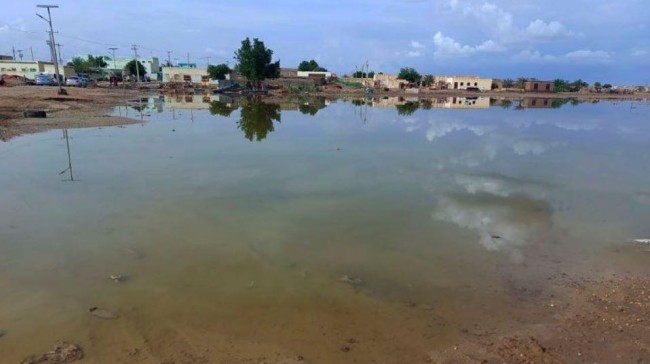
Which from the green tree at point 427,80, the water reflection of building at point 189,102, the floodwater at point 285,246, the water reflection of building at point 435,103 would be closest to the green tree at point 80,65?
the water reflection of building at point 189,102

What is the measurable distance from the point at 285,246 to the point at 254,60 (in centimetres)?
6587

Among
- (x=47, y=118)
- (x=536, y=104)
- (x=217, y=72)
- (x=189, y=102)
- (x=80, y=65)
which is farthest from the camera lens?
(x=80, y=65)

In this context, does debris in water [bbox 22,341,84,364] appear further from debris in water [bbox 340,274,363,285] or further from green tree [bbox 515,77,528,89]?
green tree [bbox 515,77,528,89]

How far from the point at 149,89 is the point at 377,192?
63.6 meters

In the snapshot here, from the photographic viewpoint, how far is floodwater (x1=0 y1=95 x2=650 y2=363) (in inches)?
208

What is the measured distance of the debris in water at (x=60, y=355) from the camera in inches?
183

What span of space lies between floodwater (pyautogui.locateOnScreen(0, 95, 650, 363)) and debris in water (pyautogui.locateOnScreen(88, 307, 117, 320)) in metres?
0.08

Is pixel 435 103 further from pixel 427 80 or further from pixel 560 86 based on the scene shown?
pixel 560 86

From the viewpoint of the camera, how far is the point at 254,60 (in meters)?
69.5

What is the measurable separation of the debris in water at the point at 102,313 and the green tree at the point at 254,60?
222 feet

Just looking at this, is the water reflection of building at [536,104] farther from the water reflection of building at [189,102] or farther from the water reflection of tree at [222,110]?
the water reflection of building at [189,102]

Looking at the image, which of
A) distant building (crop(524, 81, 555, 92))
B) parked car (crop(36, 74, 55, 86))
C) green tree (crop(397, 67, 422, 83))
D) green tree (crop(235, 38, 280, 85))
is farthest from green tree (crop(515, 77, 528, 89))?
parked car (crop(36, 74, 55, 86))

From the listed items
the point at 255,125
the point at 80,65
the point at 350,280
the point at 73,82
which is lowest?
the point at 350,280

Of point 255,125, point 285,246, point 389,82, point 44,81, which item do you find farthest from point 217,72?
point 285,246
